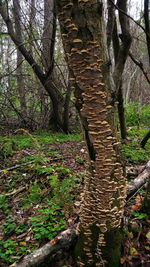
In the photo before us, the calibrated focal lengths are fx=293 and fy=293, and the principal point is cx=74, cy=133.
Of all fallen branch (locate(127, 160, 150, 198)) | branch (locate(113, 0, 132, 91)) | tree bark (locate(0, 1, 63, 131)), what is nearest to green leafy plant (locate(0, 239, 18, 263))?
fallen branch (locate(127, 160, 150, 198))

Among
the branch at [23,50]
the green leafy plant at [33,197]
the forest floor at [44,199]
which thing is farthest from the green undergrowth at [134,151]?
the branch at [23,50]

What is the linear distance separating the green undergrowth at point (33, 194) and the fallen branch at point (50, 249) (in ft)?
0.68

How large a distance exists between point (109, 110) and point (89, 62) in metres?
0.40

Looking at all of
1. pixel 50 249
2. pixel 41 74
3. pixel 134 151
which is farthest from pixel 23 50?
pixel 50 249

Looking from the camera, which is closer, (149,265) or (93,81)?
(93,81)

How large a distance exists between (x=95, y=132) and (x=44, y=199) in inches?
80.0

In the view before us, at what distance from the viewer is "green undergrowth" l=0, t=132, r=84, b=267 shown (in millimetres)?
3152

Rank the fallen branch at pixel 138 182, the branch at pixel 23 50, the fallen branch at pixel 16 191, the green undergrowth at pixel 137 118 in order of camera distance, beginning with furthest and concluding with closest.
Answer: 1. the green undergrowth at pixel 137 118
2. the branch at pixel 23 50
3. the fallen branch at pixel 16 191
4. the fallen branch at pixel 138 182

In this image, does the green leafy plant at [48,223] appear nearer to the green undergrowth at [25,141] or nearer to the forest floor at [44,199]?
the forest floor at [44,199]

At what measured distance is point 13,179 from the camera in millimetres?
4594

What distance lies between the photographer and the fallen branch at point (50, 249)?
2.72 meters

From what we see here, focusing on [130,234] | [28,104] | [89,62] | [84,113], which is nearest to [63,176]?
[130,234]

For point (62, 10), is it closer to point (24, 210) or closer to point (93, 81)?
point (93, 81)

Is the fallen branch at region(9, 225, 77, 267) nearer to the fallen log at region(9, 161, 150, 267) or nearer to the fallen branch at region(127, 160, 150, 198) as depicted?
the fallen log at region(9, 161, 150, 267)
